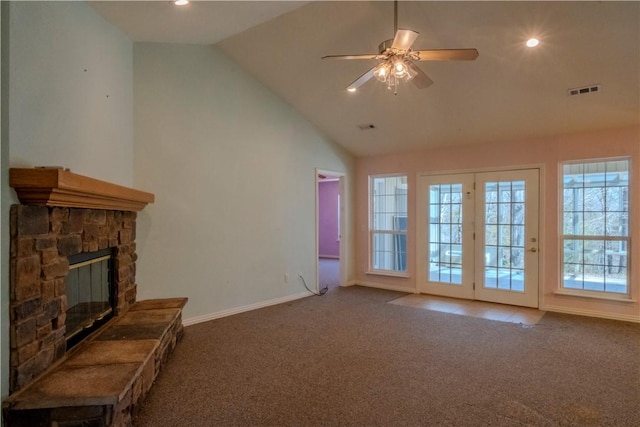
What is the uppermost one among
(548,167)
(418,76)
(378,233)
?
(418,76)

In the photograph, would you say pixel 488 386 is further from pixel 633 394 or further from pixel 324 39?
pixel 324 39

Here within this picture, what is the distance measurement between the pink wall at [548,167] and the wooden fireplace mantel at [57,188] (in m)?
4.69

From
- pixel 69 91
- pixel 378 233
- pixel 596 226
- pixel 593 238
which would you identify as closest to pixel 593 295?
pixel 593 238

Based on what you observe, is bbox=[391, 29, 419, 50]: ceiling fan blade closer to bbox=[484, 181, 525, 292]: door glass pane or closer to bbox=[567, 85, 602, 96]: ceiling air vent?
bbox=[567, 85, 602, 96]: ceiling air vent

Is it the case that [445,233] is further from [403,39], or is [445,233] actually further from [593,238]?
[403,39]

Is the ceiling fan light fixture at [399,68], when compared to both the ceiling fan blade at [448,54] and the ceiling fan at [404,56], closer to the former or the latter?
the ceiling fan at [404,56]

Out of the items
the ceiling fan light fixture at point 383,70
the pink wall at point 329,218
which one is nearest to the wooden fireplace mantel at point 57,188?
the ceiling fan light fixture at point 383,70

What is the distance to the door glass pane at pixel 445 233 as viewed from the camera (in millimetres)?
5742

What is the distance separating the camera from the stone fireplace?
6.24 ft

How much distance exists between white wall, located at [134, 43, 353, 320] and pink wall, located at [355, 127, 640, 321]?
1.78m

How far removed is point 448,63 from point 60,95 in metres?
3.56

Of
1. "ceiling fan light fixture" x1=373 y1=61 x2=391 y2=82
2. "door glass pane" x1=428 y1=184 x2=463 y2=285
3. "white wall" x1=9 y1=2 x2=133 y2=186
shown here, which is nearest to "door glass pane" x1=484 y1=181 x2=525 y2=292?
"door glass pane" x1=428 y1=184 x2=463 y2=285

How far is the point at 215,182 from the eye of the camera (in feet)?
15.1

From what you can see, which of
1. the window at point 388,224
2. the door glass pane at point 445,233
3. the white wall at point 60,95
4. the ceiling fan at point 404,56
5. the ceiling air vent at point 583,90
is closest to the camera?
the white wall at point 60,95
